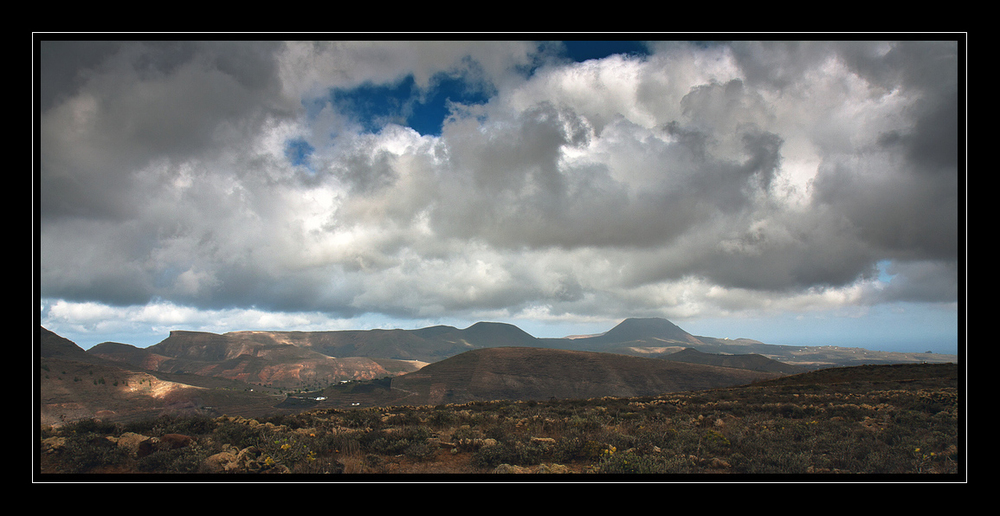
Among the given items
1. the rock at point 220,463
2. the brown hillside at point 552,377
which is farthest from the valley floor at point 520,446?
the brown hillside at point 552,377

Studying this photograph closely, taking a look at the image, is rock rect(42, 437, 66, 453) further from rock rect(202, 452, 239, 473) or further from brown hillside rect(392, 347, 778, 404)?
brown hillside rect(392, 347, 778, 404)

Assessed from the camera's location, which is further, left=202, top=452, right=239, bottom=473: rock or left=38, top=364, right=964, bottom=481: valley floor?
left=38, top=364, right=964, bottom=481: valley floor

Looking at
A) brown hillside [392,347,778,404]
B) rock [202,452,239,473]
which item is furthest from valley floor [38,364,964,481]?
brown hillside [392,347,778,404]

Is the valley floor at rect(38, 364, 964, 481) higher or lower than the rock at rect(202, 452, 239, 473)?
lower

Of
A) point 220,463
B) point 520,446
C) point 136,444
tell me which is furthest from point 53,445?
point 520,446

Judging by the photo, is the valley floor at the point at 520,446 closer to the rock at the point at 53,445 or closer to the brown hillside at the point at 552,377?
the rock at the point at 53,445
